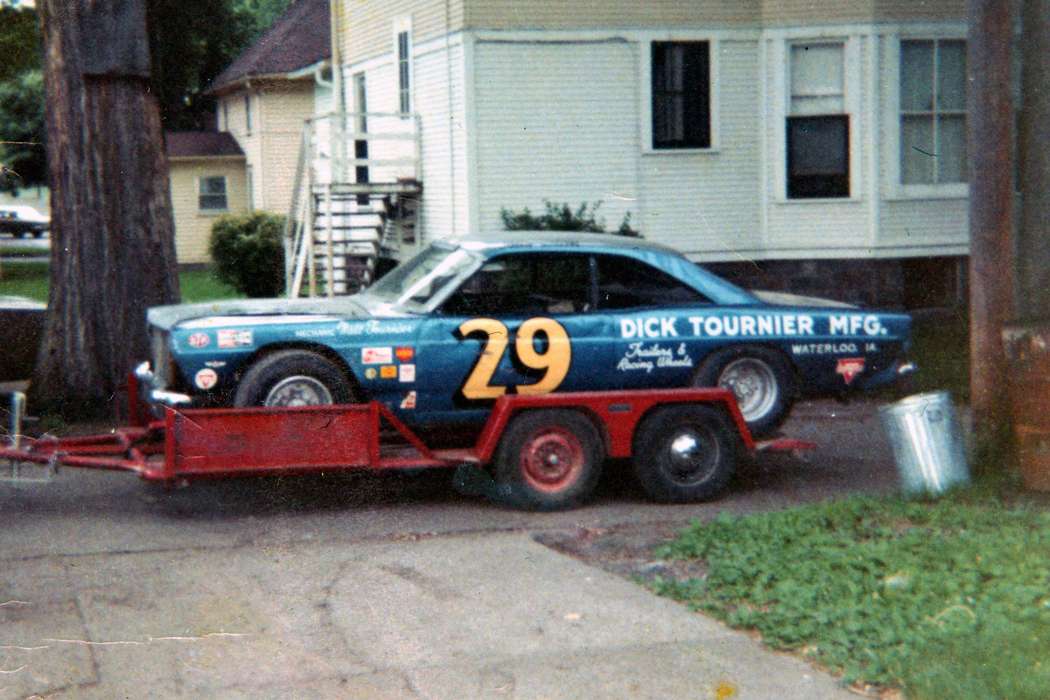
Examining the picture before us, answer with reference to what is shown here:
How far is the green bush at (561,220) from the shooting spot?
16.6 m

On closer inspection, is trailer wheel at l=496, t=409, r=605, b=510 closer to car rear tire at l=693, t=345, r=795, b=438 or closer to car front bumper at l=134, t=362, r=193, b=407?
car rear tire at l=693, t=345, r=795, b=438

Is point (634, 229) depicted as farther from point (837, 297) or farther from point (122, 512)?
point (122, 512)

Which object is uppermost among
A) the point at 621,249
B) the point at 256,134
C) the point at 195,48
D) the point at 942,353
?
the point at 195,48

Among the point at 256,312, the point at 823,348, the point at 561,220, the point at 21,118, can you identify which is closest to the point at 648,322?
the point at 823,348

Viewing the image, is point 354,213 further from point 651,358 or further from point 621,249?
point 651,358

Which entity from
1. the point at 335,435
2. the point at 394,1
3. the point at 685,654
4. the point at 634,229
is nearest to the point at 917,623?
the point at 685,654

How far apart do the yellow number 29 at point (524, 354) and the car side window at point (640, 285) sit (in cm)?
61

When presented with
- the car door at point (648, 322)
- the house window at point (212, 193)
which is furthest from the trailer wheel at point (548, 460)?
the house window at point (212, 193)

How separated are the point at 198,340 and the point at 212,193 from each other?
3175cm

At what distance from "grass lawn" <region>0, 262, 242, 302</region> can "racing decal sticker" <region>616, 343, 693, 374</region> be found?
56.5 feet

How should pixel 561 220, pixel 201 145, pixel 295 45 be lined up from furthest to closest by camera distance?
pixel 201 145 < pixel 295 45 < pixel 561 220

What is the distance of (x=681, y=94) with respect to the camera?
705 inches

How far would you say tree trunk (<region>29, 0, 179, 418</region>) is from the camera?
12305 millimetres

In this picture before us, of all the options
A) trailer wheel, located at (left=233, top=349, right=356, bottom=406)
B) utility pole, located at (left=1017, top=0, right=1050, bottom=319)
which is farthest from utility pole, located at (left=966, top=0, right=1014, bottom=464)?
trailer wheel, located at (left=233, top=349, right=356, bottom=406)
